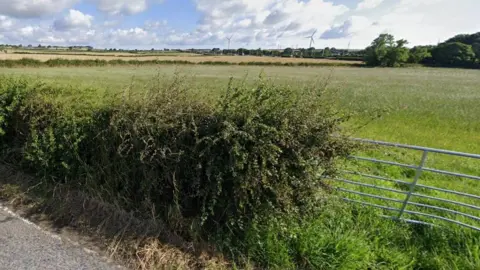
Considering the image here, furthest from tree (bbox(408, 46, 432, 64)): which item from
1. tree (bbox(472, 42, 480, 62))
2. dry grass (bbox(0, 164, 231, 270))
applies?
dry grass (bbox(0, 164, 231, 270))

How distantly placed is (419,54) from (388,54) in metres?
11.5

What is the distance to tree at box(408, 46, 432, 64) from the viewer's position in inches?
3703

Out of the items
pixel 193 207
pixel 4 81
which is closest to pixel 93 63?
pixel 4 81

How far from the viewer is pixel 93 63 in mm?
56906

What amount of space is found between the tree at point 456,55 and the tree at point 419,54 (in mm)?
3378

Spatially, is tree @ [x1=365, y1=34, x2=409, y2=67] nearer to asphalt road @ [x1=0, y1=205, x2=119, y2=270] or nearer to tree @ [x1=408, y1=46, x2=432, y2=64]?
tree @ [x1=408, y1=46, x2=432, y2=64]

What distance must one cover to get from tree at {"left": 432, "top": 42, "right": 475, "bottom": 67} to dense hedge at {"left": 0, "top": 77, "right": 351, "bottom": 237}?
4254 inches

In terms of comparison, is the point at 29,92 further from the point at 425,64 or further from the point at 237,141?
the point at 425,64

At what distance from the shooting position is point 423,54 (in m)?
93.7

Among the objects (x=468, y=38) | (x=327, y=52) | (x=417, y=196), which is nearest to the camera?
(x=417, y=196)

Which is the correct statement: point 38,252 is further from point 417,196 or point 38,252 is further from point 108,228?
point 417,196

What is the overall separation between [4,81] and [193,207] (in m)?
4.31

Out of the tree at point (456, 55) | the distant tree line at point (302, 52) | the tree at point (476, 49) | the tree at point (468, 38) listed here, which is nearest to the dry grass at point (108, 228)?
the distant tree line at point (302, 52)

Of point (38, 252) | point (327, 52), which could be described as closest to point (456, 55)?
point (327, 52)
